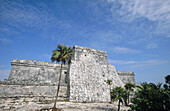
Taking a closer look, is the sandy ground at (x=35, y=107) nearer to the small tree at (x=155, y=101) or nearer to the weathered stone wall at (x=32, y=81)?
the weathered stone wall at (x=32, y=81)

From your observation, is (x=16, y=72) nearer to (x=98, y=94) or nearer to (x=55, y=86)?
(x=55, y=86)

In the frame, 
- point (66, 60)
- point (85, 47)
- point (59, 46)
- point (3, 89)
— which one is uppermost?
point (85, 47)

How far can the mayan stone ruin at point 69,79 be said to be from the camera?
1531cm

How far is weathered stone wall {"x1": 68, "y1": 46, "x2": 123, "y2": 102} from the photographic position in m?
17.2

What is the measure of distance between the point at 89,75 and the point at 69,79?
4.43m

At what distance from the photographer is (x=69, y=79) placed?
17844 millimetres

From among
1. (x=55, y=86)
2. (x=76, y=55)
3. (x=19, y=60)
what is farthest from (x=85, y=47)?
(x=19, y=60)

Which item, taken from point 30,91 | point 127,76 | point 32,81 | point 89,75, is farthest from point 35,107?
point 127,76

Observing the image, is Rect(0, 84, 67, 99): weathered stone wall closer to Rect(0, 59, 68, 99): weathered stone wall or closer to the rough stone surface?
Rect(0, 59, 68, 99): weathered stone wall

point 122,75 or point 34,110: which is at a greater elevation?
point 122,75

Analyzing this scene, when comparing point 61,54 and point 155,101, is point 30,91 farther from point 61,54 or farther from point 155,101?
point 155,101

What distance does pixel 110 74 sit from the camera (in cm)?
2248

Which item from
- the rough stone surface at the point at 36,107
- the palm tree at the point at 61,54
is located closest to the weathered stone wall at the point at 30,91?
the rough stone surface at the point at 36,107

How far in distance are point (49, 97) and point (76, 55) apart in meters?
9.46
